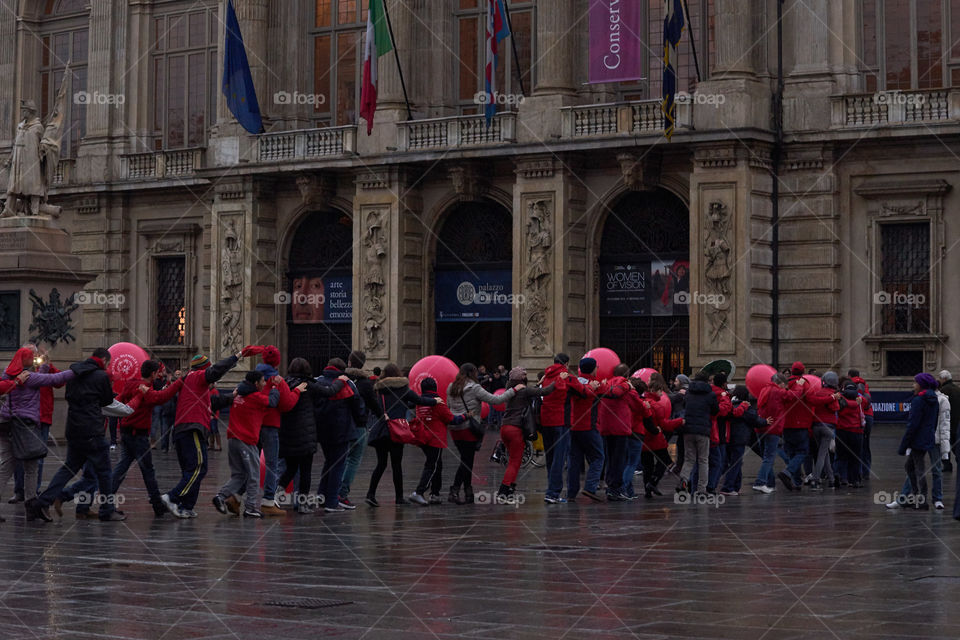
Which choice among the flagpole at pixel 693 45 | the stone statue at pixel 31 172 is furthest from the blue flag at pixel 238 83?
the flagpole at pixel 693 45

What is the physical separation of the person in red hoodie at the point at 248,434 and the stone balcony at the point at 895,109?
21.6 meters

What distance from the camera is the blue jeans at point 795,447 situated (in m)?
23.6

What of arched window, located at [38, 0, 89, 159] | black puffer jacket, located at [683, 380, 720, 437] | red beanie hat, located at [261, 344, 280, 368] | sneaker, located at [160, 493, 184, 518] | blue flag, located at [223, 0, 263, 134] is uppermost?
arched window, located at [38, 0, 89, 159]

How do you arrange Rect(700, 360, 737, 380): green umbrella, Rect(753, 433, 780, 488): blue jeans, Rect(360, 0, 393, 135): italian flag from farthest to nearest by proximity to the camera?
1. Rect(360, 0, 393, 135): italian flag
2. Rect(700, 360, 737, 380): green umbrella
3. Rect(753, 433, 780, 488): blue jeans

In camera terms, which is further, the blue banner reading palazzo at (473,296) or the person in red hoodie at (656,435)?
the blue banner reading palazzo at (473,296)

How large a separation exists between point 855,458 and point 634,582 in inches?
503

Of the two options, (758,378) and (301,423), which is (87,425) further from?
(758,378)

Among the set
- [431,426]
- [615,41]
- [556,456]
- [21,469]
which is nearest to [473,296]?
[615,41]

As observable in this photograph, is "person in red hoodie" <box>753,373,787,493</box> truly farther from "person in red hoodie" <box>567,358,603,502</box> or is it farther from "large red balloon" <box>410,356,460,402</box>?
"large red balloon" <box>410,356,460,402</box>

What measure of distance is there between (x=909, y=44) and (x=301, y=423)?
75.4ft

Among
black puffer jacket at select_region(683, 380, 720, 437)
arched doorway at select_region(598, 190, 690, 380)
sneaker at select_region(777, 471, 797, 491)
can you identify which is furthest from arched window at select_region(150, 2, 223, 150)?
black puffer jacket at select_region(683, 380, 720, 437)

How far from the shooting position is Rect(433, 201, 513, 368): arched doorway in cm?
4131

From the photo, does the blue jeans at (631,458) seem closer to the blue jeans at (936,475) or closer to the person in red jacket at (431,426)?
the person in red jacket at (431,426)

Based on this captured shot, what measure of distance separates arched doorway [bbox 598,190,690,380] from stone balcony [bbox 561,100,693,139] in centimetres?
199
